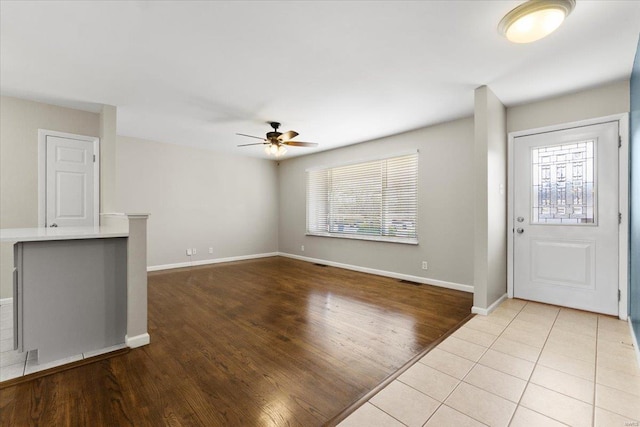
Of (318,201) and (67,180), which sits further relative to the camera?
(318,201)

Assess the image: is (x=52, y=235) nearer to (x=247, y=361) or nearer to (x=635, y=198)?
(x=247, y=361)

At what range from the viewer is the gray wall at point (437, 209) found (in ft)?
13.4

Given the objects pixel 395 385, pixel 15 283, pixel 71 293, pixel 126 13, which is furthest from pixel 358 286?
pixel 126 13

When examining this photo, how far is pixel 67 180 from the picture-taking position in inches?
146

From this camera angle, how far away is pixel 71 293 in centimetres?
229

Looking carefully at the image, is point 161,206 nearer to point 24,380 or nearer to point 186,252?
point 186,252

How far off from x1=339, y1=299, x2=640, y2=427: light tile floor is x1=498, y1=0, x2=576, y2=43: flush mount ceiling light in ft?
8.03

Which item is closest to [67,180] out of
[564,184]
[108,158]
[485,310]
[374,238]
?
[108,158]

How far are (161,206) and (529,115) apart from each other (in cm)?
630

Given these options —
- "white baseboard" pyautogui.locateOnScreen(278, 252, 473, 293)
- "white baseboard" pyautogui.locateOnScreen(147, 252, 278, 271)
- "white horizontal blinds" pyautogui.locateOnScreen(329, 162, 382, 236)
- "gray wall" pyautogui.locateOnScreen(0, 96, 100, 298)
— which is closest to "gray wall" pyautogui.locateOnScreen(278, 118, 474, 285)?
"white baseboard" pyautogui.locateOnScreen(278, 252, 473, 293)

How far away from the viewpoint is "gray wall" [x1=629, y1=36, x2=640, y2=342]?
7.66ft

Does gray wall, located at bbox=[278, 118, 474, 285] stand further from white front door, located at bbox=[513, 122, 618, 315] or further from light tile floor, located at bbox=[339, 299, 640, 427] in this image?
light tile floor, located at bbox=[339, 299, 640, 427]

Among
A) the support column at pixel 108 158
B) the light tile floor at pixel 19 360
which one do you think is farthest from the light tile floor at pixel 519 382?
the support column at pixel 108 158

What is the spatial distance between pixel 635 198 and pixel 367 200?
139 inches
